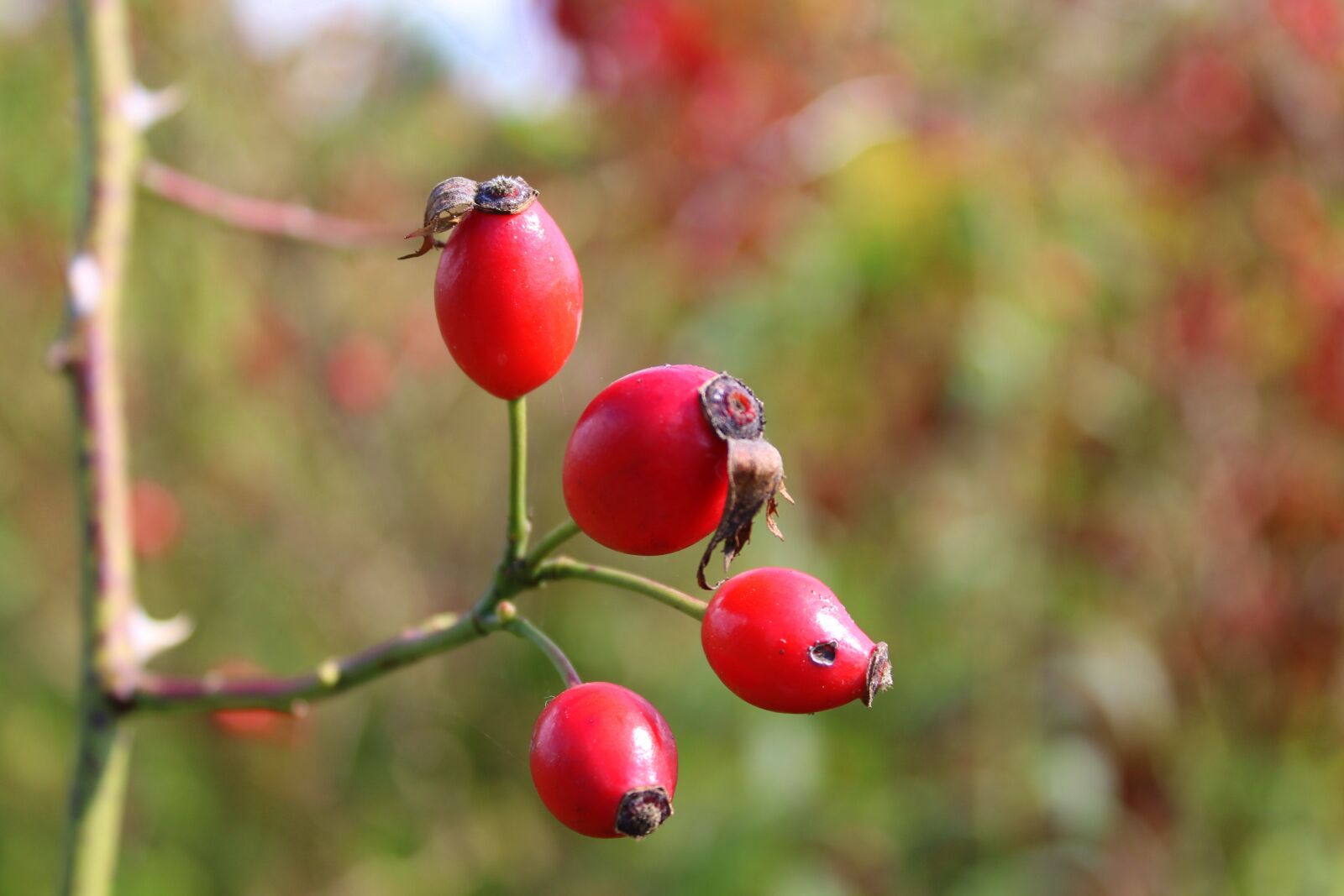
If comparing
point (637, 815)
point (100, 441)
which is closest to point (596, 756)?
point (637, 815)

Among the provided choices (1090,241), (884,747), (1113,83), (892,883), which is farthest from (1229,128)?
(892,883)

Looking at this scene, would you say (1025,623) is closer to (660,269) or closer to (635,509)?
(660,269)

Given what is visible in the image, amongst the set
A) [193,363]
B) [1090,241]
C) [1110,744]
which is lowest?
[1110,744]

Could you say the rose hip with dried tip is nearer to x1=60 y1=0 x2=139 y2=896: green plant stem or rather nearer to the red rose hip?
the red rose hip

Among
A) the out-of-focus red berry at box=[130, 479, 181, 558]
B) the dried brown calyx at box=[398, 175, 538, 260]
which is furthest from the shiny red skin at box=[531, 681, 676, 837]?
the out-of-focus red berry at box=[130, 479, 181, 558]

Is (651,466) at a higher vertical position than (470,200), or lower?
lower

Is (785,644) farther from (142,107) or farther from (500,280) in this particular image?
(142,107)

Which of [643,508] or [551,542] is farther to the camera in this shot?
[551,542]

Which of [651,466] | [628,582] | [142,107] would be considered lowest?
[628,582]
